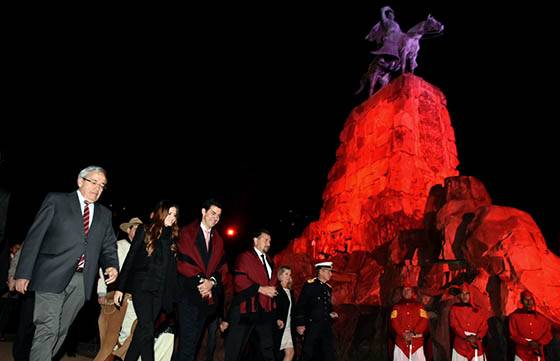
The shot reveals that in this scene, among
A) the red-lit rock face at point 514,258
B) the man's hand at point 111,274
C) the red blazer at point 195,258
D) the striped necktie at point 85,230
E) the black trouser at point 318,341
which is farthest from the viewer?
the red-lit rock face at point 514,258

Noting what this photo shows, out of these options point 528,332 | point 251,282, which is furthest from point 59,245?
point 528,332

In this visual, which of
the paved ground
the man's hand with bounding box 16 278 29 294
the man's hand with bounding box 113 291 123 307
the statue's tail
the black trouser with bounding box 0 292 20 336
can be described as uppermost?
the statue's tail

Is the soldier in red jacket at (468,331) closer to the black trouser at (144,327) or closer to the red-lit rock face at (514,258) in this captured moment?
the red-lit rock face at (514,258)

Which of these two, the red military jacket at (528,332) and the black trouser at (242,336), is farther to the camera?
the red military jacket at (528,332)

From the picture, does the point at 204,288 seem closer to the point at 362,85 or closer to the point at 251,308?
the point at 251,308

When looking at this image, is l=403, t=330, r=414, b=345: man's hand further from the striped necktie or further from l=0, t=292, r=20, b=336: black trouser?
l=0, t=292, r=20, b=336: black trouser

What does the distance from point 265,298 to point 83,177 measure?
2.89 meters

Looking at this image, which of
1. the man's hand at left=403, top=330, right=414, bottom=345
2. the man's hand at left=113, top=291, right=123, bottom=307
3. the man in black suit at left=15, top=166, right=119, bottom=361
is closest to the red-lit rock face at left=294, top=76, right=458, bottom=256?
the man's hand at left=403, top=330, right=414, bottom=345

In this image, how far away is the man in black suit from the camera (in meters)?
4.09

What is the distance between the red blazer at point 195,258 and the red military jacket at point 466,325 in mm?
5256

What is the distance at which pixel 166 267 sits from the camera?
5.18 meters

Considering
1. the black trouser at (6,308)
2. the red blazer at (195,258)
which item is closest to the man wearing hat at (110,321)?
the red blazer at (195,258)

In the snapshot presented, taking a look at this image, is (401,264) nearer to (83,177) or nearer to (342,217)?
(342,217)

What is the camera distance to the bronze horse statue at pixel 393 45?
80.0 ft
